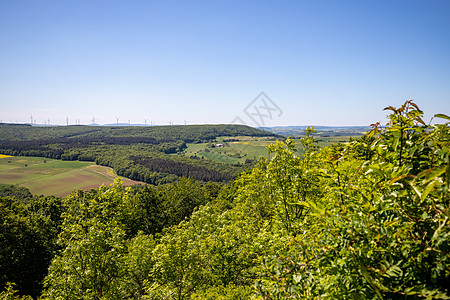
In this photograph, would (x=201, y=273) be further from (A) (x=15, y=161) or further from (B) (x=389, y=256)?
(A) (x=15, y=161)

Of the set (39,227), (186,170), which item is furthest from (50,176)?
(39,227)

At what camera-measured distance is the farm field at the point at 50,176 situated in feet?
397

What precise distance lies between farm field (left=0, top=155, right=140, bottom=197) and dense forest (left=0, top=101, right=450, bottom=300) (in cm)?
10598

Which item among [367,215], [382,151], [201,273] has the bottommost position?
[201,273]

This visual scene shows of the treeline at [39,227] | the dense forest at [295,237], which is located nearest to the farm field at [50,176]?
the treeline at [39,227]

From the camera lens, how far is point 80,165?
191 m

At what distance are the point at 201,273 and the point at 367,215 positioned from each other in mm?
14722

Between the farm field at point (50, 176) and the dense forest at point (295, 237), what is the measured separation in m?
106

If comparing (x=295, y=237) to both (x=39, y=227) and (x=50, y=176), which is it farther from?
(x=50, y=176)

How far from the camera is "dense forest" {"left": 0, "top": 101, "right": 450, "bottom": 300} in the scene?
2.70 m

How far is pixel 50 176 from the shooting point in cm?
14662

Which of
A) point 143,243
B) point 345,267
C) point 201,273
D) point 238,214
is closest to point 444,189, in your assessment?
point 345,267

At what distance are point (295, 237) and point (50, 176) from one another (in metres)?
184

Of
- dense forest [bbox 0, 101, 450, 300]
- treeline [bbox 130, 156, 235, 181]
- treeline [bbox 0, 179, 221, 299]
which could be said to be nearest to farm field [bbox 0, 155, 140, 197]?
treeline [bbox 130, 156, 235, 181]
